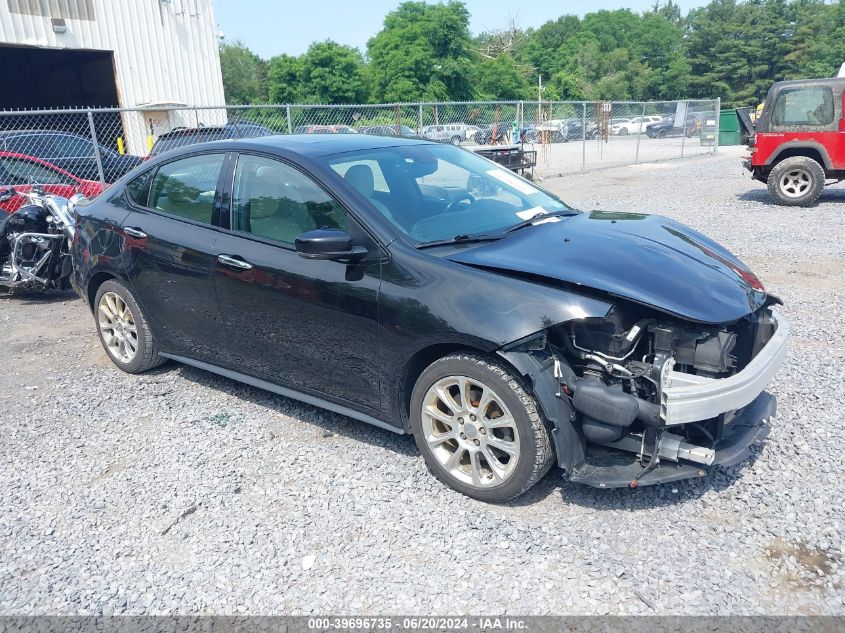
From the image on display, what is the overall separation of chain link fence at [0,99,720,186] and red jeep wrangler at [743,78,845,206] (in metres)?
5.76

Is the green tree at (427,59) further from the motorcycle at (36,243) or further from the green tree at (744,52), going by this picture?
the motorcycle at (36,243)

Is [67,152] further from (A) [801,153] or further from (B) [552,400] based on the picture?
(A) [801,153]

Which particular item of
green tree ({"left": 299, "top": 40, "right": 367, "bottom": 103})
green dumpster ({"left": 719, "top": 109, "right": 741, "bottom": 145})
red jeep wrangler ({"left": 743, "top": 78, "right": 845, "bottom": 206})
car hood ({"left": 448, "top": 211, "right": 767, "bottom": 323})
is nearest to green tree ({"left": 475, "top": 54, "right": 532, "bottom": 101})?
green tree ({"left": 299, "top": 40, "right": 367, "bottom": 103})

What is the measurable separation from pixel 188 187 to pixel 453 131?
1728 centimetres

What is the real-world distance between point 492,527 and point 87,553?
6.04ft

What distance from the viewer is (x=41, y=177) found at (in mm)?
10156

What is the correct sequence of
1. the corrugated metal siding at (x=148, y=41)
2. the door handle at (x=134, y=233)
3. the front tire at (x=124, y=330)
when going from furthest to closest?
the corrugated metal siding at (x=148, y=41) → the front tire at (x=124, y=330) → the door handle at (x=134, y=233)

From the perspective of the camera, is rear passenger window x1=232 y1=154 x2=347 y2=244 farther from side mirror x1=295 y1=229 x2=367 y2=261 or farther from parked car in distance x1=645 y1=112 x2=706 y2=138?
parked car in distance x1=645 y1=112 x2=706 y2=138

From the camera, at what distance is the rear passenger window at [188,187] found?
4.18 metres

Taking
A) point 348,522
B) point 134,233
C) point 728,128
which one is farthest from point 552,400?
point 728,128

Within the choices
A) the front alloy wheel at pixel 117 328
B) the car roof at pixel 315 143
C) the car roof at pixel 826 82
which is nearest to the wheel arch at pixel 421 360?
the car roof at pixel 315 143

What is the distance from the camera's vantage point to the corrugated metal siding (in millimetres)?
19844

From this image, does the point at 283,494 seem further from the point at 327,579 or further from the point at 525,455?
the point at 525,455

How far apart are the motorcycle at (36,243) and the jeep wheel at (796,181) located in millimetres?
11127
